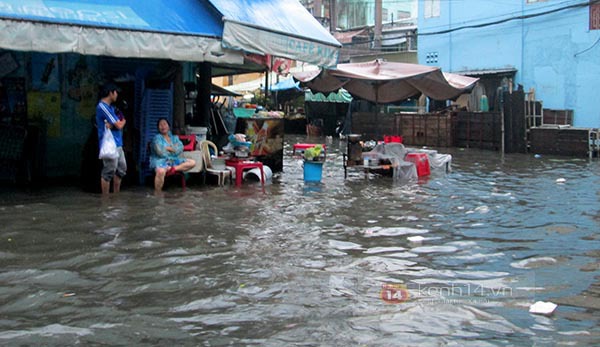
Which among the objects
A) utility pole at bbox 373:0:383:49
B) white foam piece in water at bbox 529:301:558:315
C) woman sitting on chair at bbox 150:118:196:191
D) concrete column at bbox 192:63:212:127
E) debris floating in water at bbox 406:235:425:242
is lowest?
white foam piece in water at bbox 529:301:558:315

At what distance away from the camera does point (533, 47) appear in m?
26.0

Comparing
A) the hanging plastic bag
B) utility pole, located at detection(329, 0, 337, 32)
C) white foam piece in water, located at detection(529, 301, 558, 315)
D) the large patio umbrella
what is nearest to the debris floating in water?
white foam piece in water, located at detection(529, 301, 558, 315)

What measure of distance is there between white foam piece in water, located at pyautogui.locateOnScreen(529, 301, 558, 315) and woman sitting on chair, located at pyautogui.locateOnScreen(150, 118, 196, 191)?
684 cm

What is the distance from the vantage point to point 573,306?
4.89 m

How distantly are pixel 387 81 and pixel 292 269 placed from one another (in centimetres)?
927

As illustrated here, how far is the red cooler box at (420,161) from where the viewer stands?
1384cm

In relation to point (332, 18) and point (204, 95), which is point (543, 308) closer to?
point (204, 95)

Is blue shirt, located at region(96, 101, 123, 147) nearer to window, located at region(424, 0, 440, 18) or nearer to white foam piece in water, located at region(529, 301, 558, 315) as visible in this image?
white foam piece in water, located at region(529, 301, 558, 315)

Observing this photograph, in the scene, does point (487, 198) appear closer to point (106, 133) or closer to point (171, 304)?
point (106, 133)

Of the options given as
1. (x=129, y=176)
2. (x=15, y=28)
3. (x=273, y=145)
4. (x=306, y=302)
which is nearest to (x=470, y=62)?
(x=273, y=145)

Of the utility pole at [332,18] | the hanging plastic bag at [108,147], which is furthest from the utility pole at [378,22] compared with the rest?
the hanging plastic bag at [108,147]

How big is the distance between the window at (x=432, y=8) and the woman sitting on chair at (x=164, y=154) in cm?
2296

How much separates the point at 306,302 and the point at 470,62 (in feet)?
85.0

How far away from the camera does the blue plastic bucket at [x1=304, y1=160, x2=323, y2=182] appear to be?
12.4 metres
